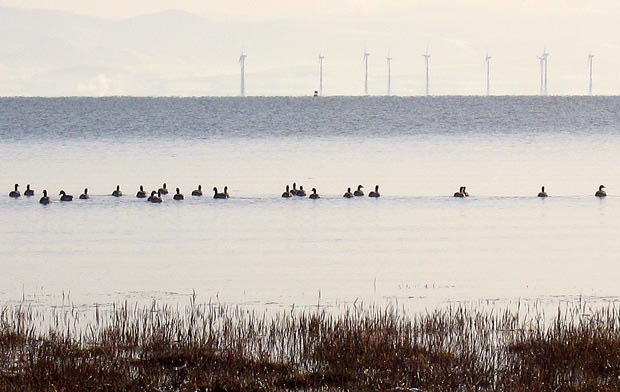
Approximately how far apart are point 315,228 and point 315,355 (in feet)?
77.8

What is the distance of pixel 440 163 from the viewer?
85625 millimetres

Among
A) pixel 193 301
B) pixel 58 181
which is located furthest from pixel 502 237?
pixel 58 181

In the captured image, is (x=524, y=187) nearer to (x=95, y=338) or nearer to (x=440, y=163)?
(x=440, y=163)

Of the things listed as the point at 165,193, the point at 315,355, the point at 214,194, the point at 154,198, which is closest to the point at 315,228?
the point at 154,198

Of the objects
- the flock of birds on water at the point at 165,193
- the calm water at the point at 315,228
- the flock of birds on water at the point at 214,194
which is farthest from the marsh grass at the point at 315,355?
the flock of birds on water at the point at 214,194

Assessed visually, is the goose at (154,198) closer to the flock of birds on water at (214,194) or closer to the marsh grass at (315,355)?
the flock of birds on water at (214,194)

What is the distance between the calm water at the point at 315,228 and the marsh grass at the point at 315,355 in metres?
4.96

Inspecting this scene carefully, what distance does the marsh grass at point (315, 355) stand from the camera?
20.3 m

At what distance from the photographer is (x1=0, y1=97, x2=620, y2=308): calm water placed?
32.1 meters

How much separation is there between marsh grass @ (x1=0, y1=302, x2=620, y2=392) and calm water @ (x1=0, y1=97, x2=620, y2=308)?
16.3ft

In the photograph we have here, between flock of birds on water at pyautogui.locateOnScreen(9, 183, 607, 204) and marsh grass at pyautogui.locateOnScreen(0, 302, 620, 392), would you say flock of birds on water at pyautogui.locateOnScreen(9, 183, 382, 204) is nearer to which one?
flock of birds on water at pyautogui.locateOnScreen(9, 183, 607, 204)

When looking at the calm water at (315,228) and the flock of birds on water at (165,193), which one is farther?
the flock of birds on water at (165,193)

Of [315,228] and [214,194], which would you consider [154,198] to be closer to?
[214,194]

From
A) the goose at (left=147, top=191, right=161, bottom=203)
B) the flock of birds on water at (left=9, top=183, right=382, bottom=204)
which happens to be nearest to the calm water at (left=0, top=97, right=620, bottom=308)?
the flock of birds on water at (left=9, top=183, right=382, bottom=204)
